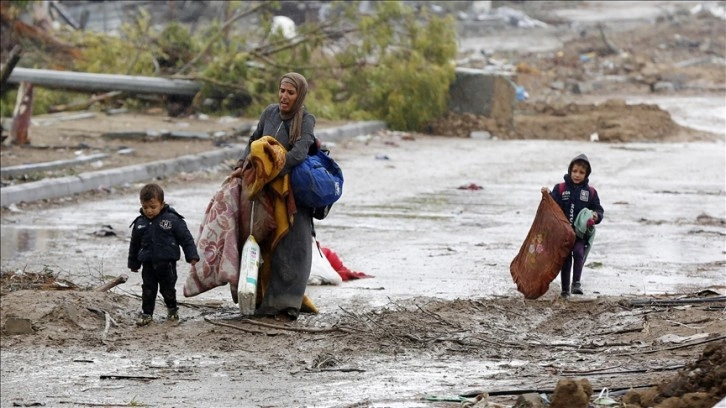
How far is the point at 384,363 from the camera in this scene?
757 cm

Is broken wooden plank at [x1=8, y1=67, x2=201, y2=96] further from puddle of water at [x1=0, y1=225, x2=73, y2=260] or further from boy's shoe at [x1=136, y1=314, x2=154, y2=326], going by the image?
boy's shoe at [x1=136, y1=314, x2=154, y2=326]

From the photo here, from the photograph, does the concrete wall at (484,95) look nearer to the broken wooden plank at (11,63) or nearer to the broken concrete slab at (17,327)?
the broken wooden plank at (11,63)

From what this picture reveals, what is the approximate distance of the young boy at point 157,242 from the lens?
8734 mm

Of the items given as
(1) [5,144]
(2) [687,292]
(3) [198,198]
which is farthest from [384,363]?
(1) [5,144]

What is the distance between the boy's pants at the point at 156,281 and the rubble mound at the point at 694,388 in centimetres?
381

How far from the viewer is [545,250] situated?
366 inches

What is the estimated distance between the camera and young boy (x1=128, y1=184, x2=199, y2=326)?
28.7ft

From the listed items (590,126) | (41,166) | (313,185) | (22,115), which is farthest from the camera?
(590,126)

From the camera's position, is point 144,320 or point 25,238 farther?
point 25,238

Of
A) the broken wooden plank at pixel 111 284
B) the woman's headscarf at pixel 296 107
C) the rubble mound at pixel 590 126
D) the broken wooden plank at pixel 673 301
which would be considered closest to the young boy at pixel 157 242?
the broken wooden plank at pixel 111 284

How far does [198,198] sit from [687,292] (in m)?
7.58

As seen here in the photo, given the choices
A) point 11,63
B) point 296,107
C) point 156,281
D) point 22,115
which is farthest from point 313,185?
point 22,115

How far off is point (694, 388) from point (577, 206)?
12.6 ft

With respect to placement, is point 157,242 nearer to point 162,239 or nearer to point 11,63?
point 162,239
